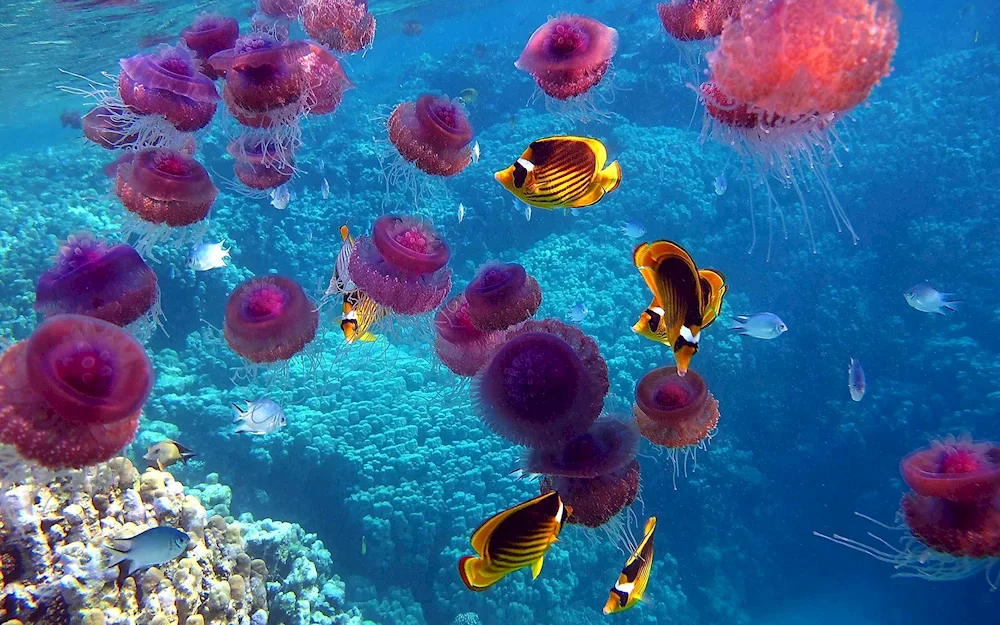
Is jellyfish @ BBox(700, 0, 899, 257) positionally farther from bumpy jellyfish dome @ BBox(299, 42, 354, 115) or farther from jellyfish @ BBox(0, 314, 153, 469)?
jellyfish @ BBox(0, 314, 153, 469)

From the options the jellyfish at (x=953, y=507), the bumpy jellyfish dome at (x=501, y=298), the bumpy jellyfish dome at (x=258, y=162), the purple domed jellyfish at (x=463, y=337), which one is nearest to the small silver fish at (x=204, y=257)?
the bumpy jellyfish dome at (x=258, y=162)

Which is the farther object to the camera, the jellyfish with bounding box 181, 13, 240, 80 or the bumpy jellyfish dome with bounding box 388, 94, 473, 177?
the jellyfish with bounding box 181, 13, 240, 80

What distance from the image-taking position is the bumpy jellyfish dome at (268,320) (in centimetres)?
402

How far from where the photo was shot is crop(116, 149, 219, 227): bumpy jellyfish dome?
3715 mm

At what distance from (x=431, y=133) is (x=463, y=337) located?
1546 mm

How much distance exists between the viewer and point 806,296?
1276 cm

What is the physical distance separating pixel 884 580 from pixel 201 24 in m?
15.3

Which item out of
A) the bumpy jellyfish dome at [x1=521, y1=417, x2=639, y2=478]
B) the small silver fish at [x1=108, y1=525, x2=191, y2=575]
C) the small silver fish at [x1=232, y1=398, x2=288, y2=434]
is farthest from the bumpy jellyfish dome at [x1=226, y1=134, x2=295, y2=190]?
the bumpy jellyfish dome at [x1=521, y1=417, x2=639, y2=478]

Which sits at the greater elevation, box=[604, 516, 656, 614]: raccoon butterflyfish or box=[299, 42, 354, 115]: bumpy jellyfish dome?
box=[299, 42, 354, 115]: bumpy jellyfish dome

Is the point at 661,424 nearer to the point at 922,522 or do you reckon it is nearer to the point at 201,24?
the point at 922,522

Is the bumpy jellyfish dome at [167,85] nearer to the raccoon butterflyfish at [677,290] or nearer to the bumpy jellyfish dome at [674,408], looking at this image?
the raccoon butterflyfish at [677,290]

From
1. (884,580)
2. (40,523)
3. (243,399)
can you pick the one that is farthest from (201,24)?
(884,580)

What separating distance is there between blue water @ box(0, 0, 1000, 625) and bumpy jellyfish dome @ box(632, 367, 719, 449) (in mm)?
326

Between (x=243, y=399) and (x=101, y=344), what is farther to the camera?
(x=243, y=399)
